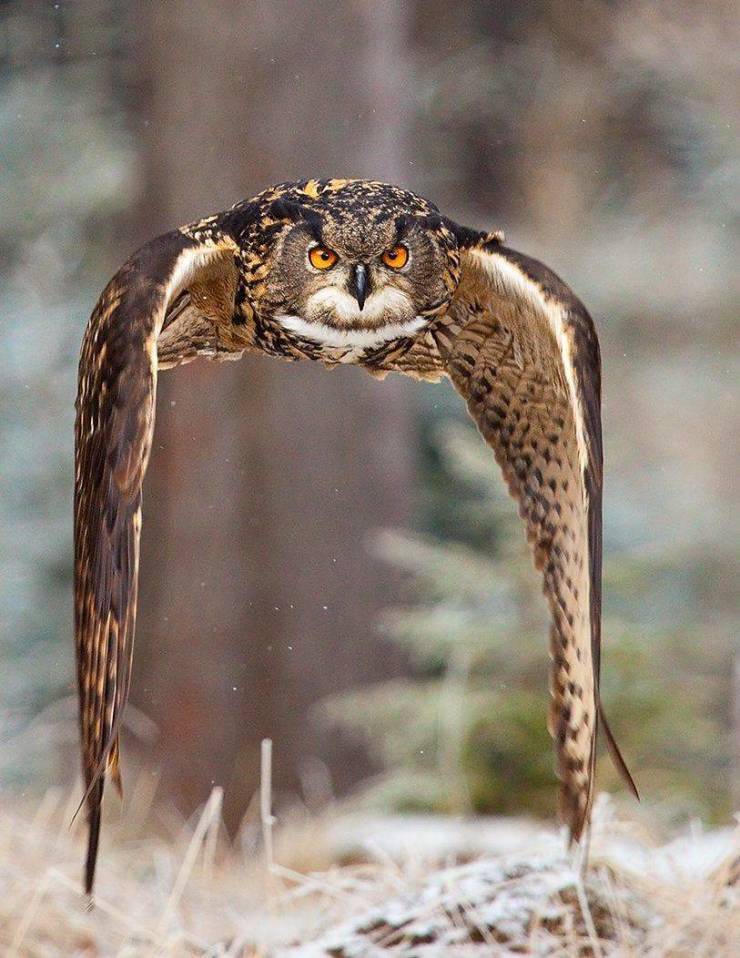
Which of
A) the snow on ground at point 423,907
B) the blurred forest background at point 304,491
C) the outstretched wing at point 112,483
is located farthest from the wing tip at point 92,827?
the blurred forest background at point 304,491

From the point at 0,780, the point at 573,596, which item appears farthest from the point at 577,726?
the point at 0,780

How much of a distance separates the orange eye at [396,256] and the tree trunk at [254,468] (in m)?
1.81

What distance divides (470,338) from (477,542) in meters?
3.37

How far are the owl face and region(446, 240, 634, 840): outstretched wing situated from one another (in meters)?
0.11

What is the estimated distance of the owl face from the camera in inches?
66.3

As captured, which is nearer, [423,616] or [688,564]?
[423,616]

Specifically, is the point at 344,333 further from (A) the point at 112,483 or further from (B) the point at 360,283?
(A) the point at 112,483

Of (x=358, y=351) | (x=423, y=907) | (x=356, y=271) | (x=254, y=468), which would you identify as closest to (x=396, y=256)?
(x=356, y=271)

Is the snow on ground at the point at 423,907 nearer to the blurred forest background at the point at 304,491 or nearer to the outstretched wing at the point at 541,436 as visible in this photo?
the outstretched wing at the point at 541,436

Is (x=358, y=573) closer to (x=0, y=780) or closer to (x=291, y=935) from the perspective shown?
(x=0, y=780)

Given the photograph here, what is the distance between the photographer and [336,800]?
13.0 ft

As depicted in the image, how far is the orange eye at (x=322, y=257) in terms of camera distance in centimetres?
171

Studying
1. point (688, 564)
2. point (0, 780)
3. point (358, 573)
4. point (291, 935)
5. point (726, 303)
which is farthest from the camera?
point (726, 303)

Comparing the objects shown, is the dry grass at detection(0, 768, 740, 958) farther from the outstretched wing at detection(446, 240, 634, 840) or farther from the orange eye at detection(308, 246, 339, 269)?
the orange eye at detection(308, 246, 339, 269)
